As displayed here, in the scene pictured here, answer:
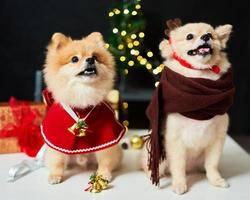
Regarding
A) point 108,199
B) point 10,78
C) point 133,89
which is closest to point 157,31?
point 133,89

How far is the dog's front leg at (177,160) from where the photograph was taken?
1054 mm

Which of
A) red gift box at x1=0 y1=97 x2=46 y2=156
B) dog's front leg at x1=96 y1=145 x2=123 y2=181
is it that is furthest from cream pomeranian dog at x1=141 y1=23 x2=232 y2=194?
red gift box at x1=0 y1=97 x2=46 y2=156

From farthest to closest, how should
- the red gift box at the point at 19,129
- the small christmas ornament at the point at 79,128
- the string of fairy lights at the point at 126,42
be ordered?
the string of fairy lights at the point at 126,42, the red gift box at the point at 19,129, the small christmas ornament at the point at 79,128

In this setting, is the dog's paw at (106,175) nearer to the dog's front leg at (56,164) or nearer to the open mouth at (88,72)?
the dog's front leg at (56,164)

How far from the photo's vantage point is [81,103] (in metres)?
1.07

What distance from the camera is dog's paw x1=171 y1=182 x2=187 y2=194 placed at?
1041 millimetres

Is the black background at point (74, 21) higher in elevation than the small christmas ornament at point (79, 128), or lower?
higher

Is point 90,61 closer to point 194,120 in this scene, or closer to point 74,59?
point 74,59

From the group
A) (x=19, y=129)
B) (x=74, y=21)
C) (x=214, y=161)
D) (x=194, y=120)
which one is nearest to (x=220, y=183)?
(x=214, y=161)

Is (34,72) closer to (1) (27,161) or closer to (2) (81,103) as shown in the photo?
(1) (27,161)

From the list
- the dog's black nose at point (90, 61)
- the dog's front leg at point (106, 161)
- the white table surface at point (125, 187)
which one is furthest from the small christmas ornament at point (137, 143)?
the dog's black nose at point (90, 61)

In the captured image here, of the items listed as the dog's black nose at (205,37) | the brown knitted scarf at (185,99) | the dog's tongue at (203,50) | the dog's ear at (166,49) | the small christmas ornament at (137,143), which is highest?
the dog's black nose at (205,37)

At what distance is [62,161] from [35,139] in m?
0.32

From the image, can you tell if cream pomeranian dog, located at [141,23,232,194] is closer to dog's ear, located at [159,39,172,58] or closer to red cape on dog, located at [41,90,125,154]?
dog's ear, located at [159,39,172,58]
